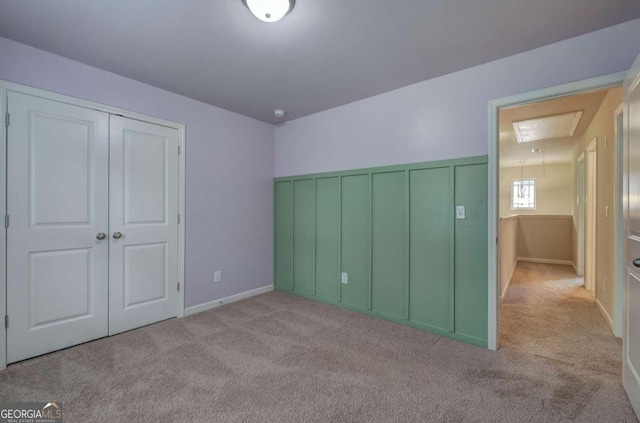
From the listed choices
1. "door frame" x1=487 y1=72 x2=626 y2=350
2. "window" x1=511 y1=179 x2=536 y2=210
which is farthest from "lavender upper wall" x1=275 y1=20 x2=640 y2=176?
"window" x1=511 y1=179 x2=536 y2=210

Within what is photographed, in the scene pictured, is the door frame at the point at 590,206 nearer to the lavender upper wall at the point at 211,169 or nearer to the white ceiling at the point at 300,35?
the white ceiling at the point at 300,35

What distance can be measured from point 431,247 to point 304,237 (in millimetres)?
1678

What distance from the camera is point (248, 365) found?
2.15 meters

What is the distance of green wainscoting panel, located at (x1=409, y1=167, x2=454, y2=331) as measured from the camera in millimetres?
2668

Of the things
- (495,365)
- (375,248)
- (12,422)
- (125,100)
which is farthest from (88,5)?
(495,365)

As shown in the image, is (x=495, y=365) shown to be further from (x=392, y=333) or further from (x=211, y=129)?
(x=211, y=129)

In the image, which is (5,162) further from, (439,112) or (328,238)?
(439,112)

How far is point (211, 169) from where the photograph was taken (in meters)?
3.41

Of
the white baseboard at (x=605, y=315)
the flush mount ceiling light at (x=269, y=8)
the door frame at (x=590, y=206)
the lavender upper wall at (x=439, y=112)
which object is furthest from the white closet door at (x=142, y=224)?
the door frame at (x=590, y=206)

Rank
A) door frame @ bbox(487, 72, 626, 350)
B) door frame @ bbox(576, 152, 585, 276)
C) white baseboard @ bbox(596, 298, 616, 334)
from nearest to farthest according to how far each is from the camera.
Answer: door frame @ bbox(487, 72, 626, 350)
white baseboard @ bbox(596, 298, 616, 334)
door frame @ bbox(576, 152, 585, 276)

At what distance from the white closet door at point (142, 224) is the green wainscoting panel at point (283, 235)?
4.63ft

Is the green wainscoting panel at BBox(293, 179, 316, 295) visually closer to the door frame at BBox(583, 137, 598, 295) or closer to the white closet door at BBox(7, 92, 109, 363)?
the white closet door at BBox(7, 92, 109, 363)

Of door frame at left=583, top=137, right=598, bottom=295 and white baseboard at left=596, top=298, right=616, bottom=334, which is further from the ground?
door frame at left=583, top=137, right=598, bottom=295

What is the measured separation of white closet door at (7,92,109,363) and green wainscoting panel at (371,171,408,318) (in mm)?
2648
